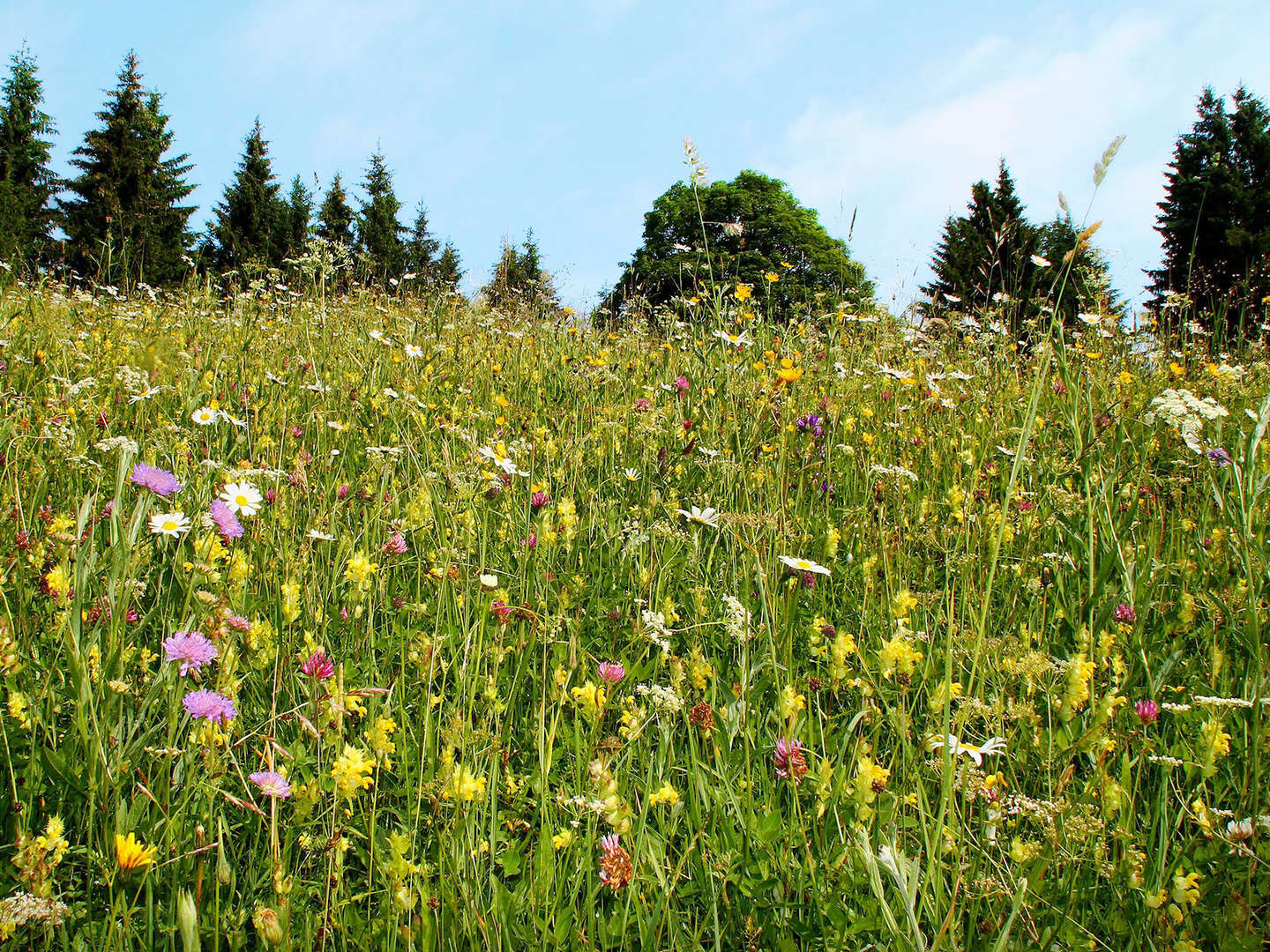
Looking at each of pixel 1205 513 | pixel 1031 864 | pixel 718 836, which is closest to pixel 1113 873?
pixel 1031 864

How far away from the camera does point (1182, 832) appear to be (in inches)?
48.0

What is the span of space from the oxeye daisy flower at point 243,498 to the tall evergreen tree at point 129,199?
2935mm

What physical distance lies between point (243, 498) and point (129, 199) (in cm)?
1751

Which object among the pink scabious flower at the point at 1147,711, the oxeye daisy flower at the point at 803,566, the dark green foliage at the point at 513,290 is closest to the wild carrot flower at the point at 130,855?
the oxeye daisy flower at the point at 803,566

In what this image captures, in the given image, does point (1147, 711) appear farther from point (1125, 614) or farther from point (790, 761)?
point (790, 761)

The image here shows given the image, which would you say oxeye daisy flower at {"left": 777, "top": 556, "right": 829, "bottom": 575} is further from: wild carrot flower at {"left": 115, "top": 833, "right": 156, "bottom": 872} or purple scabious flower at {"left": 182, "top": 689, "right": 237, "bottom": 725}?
wild carrot flower at {"left": 115, "top": 833, "right": 156, "bottom": 872}

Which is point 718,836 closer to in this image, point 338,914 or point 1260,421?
point 338,914

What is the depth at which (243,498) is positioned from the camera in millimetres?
1622

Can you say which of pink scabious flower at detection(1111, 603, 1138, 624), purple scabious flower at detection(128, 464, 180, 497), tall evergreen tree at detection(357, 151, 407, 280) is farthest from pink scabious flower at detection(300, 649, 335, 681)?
tall evergreen tree at detection(357, 151, 407, 280)

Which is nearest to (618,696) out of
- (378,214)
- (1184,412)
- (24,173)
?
(1184,412)

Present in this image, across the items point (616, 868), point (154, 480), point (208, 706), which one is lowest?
point (616, 868)

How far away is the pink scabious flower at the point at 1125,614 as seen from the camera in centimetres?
157

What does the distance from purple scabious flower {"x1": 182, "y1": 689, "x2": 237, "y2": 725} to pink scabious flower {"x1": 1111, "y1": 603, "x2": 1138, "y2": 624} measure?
5.56ft

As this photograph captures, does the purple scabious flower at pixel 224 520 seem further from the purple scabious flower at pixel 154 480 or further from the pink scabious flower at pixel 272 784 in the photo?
the pink scabious flower at pixel 272 784
